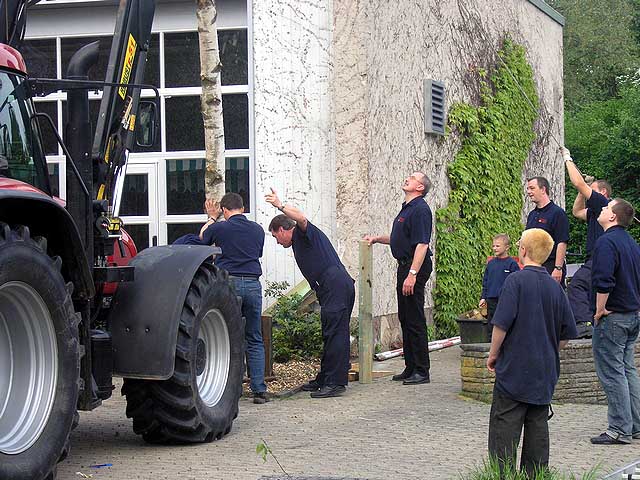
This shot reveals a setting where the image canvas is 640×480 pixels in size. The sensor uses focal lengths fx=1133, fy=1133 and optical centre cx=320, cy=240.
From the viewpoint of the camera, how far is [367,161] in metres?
13.4

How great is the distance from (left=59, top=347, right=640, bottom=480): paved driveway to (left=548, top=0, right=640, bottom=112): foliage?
112 feet

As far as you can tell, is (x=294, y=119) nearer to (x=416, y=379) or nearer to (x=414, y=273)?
(x=414, y=273)

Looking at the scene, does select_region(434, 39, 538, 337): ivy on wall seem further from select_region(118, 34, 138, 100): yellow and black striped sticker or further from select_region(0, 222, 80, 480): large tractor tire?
select_region(0, 222, 80, 480): large tractor tire

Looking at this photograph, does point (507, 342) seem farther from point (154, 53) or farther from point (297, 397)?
point (154, 53)

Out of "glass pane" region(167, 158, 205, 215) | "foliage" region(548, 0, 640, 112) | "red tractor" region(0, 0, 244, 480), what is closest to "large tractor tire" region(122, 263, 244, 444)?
"red tractor" region(0, 0, 244, 480)

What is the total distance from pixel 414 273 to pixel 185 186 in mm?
4949

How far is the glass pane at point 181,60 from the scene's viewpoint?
604 inches

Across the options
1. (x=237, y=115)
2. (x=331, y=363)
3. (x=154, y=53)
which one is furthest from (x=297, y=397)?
(x=154, y=53)

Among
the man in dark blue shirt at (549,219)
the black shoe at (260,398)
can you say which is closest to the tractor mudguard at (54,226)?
the black shoe at (260,398)

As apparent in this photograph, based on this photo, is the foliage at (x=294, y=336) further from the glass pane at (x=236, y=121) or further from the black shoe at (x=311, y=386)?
the glass pane at (x=236, y=121)

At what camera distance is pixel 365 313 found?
11867 millimetres

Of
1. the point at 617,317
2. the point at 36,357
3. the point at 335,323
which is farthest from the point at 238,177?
the point at 36,357

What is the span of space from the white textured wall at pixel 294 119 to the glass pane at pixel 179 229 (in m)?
1.57

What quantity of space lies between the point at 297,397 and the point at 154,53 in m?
6.49
